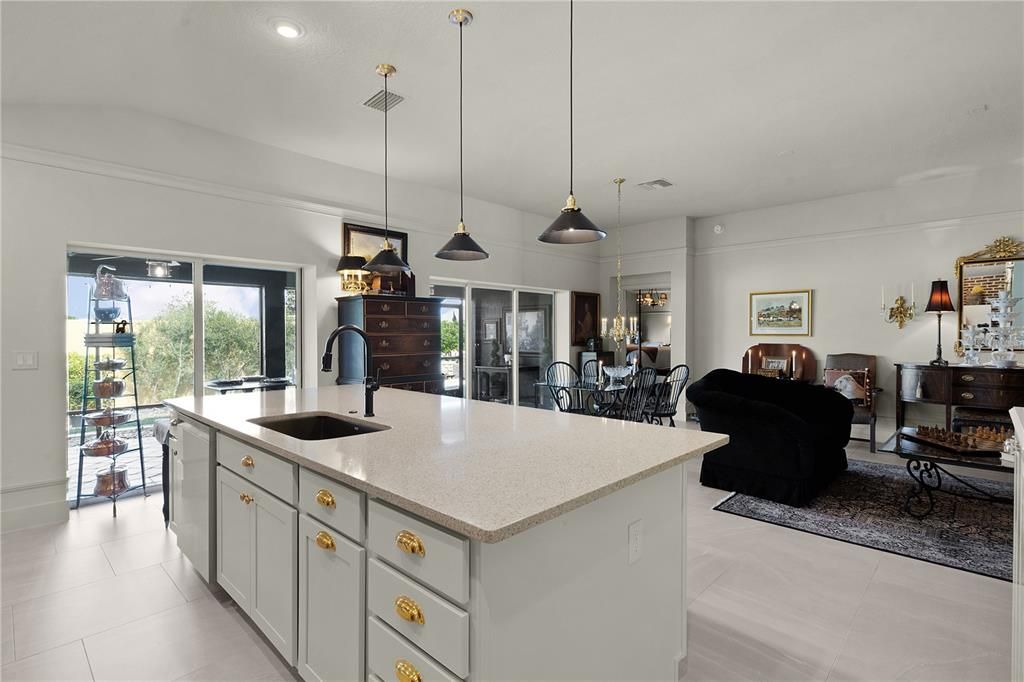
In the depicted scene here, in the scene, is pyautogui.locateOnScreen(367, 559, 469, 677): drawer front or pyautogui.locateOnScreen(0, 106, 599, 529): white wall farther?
pyautogui.locateOnScreen(0, 106, 599, 529): white wall

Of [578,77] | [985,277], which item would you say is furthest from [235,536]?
[985,277]

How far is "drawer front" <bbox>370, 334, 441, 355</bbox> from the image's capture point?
4.70 metres

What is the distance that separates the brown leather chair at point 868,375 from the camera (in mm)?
5738

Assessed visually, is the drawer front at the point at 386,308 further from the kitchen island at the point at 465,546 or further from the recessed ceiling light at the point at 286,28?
the kitchen island at the point at 465,546

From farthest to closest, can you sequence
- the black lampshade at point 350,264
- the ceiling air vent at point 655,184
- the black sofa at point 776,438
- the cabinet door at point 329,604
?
the ceiling air vent at point 655,184 < the black lampshade at point 350,264 < the black sofa at point 776,438 < the cabinet door at point 329,604

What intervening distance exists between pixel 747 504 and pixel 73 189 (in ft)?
17.8

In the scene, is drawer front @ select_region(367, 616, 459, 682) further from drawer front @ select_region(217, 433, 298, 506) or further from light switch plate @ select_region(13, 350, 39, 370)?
light switch plate @ select_region(13, 350, 39, 370)

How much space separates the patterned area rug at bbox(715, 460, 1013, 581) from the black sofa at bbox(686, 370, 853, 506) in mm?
142

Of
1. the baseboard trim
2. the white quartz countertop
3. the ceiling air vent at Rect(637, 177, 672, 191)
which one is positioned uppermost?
the ceiling air vent at Rect(637, 177, 672, 191)

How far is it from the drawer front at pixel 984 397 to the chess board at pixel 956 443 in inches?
63.7

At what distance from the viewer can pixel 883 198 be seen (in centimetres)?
595

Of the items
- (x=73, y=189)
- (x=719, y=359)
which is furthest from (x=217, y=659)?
(x=719, y=359)

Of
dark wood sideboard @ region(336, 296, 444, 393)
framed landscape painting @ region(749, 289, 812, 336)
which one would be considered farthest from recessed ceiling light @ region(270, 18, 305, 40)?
framed landscape painting @ region(749, 289, 812, 336)

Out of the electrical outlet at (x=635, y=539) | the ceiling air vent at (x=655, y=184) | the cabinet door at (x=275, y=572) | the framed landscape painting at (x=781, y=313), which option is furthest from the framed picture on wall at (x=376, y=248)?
the framed landscape painting at (x=781, y=313)
